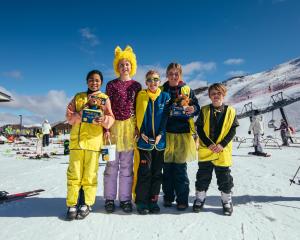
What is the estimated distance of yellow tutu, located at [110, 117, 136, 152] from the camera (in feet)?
12.8

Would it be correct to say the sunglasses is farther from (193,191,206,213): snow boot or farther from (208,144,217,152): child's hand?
(193,191,206,213): snow boot

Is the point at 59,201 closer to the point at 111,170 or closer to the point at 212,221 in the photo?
the point at 111,170

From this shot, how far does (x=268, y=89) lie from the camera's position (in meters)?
66.1

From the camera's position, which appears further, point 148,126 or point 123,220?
point 148,126

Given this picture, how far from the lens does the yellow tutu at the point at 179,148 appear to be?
4109 millimetres

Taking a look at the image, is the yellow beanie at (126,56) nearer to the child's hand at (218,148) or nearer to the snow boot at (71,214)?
the child's hand at (218,148)

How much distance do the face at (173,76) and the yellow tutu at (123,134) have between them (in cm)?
77

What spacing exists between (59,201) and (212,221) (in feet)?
7.36

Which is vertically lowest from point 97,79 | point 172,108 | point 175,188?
point 175,188

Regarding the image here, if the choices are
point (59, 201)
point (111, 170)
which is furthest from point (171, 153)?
point (59, 201)

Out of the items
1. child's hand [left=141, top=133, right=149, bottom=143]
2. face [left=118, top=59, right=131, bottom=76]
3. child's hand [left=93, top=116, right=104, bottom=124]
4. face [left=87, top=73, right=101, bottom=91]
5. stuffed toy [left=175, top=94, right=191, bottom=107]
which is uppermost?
face [left=118, top=59, right=131, bottom=76]

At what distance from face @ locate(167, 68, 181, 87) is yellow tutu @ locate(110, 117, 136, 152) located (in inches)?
30.5

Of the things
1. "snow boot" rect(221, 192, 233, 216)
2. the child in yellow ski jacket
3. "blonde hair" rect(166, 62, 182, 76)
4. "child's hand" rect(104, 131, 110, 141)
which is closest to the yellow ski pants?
the child in yellow ski jacket

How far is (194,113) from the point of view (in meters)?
4.12
